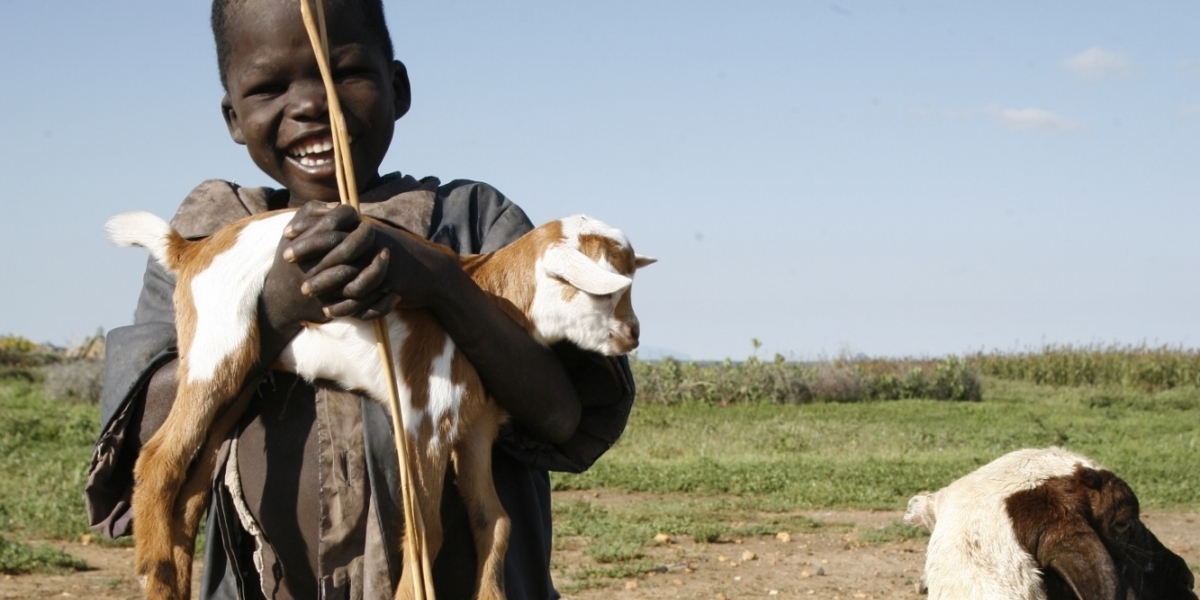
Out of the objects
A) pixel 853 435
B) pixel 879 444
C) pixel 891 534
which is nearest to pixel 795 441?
pixel 853 435

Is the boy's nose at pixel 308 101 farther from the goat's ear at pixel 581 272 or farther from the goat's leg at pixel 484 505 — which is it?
the goat's leg at pixel 484 505

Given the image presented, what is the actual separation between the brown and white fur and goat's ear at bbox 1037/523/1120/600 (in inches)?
57.4

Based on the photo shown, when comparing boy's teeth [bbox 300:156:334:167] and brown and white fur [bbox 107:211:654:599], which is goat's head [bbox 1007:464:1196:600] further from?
boy's teeth [bbox 300:156:334:167]

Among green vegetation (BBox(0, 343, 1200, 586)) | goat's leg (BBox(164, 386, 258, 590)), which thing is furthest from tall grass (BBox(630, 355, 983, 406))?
goat's leg (BBox(164, 386, 258, 590))

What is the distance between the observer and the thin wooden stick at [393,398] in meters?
2.04

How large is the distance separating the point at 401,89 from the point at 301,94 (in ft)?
1.10

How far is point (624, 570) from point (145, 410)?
5.40 metres

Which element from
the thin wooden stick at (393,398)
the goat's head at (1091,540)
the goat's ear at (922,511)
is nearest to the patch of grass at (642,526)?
the goat's ear at (922,511)

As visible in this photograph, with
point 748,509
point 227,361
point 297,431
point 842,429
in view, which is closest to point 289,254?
point 227,361

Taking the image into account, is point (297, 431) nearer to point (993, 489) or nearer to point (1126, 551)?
point (993, 489)

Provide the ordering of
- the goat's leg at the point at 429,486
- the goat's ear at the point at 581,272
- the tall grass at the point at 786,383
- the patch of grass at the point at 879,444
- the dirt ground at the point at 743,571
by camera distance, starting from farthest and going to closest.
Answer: the tall grass at the point at 786,383 → the patch of grass at the point at 879,444 → the dirt ground at the point at 743,571 → the goat's ear at the point at 581,272 → the goat's leg at the point at 429,486

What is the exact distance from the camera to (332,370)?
2297 mm

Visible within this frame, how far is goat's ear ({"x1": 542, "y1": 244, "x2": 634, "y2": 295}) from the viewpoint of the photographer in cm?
241

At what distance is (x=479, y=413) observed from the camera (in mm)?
2354
